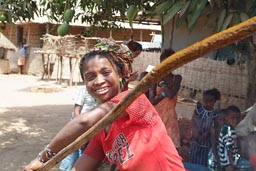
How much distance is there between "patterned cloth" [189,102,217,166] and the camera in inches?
138

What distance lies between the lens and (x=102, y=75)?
1271 mm

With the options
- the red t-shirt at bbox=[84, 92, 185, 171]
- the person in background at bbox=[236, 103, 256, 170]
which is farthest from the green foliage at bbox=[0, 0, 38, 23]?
the red t-shirt at bbox=[84, 92, 185, 171]

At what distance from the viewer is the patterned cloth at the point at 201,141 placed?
138 inches

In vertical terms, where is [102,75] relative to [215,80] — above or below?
above

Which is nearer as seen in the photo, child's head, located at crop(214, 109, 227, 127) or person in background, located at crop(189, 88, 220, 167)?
child's head, located at crop(214, 109, 227, 127)

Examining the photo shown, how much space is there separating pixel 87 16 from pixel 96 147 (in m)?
3.89

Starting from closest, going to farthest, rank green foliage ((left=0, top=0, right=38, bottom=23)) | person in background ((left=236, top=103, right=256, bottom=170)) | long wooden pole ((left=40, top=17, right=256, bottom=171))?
long wooden pole ((left=40, top=17, right=256, bottom=171)) → person in background ((left=236, top=103, right=256, bottom=170)) → green foliage ((left=0, top=0, right=38, bottom=23))

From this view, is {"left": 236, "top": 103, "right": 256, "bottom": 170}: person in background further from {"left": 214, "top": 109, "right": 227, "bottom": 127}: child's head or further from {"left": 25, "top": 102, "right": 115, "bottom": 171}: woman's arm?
{"left": 25, "top": 102, "right": 115, "bottom": 171}: woman's arm

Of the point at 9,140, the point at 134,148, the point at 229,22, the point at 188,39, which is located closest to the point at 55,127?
the point at 9,140

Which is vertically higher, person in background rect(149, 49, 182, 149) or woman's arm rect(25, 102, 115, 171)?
woman's arm rect(25, 102, 115, 171)

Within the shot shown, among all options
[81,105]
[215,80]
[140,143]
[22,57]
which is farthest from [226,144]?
[22,57]

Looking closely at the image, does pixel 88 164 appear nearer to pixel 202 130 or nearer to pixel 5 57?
pixel 202 130

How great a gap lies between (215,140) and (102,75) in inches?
88.3

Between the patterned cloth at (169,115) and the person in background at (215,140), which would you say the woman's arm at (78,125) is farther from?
the patterned cloth at (169,115)
